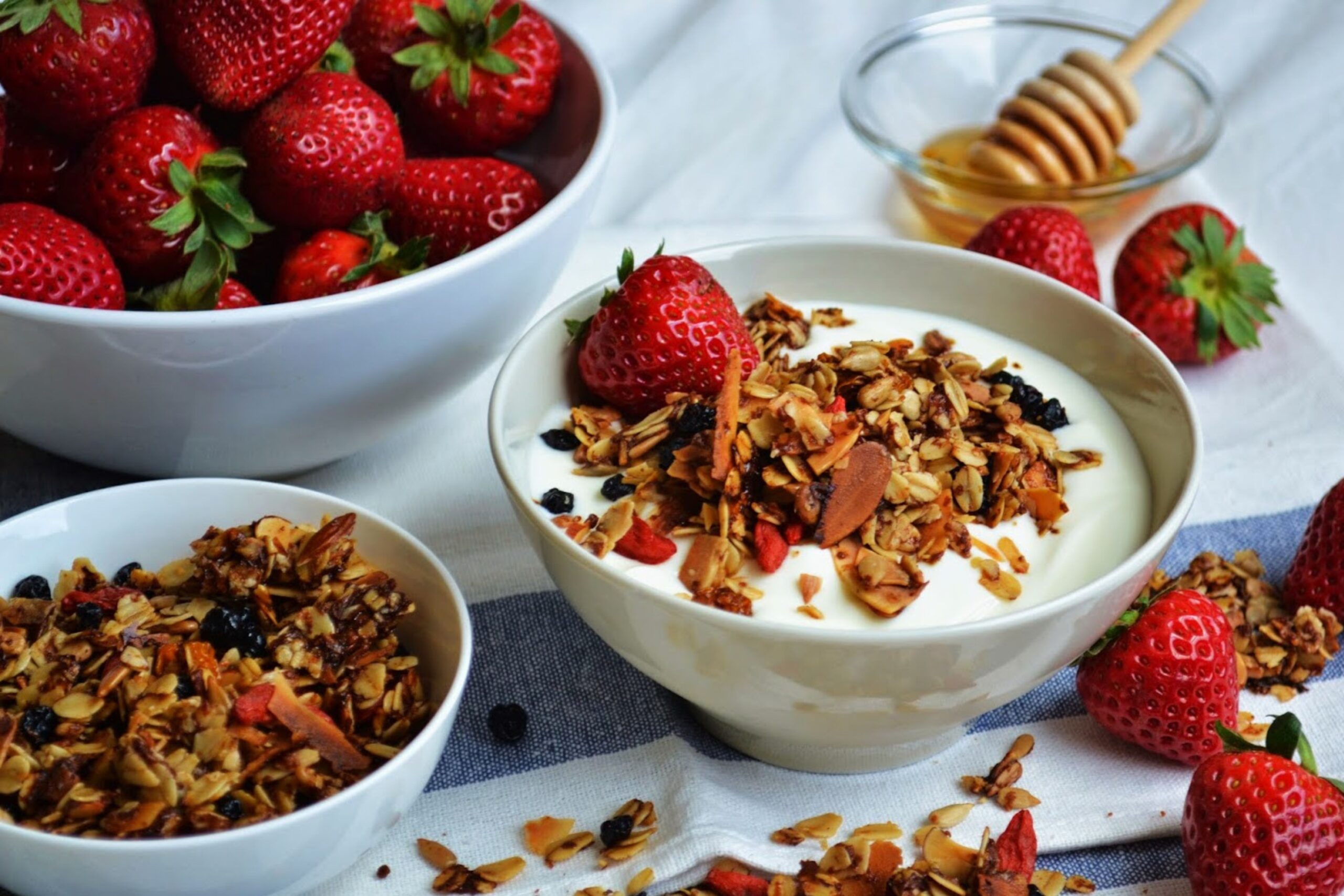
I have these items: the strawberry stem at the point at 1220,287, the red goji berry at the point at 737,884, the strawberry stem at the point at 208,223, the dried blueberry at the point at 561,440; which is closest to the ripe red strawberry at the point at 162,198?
the strawberry stem at the point at 208,223

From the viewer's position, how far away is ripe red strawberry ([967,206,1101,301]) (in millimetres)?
1706

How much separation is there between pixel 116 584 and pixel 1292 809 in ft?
3.13

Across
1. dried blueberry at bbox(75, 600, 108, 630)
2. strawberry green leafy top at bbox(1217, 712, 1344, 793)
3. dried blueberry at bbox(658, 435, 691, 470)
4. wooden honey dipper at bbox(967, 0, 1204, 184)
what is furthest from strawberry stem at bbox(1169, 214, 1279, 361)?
dried blueberry at bbox(75, 600, 108, 630)

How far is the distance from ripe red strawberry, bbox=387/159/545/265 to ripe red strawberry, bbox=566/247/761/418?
211mm

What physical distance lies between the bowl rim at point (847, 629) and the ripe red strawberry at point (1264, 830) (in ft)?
0.59

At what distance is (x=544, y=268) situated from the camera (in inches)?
58.6

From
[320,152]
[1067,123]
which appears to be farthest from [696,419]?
[1067,123]

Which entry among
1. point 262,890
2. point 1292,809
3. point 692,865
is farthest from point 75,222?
point 1292,809

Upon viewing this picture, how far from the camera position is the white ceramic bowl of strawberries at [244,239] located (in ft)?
4.35

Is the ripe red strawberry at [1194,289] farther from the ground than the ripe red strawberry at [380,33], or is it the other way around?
the ripe red strawberry at [380,33]

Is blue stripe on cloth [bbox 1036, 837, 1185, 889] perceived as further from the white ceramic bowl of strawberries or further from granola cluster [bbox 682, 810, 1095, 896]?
the white ceramic bowl of strawberries

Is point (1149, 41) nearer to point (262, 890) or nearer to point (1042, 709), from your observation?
point (1042, 709)

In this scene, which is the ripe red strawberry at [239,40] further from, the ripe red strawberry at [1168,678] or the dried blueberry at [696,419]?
the ripe red strawberry at [1168,678]

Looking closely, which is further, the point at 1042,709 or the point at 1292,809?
the point at 1042,709
